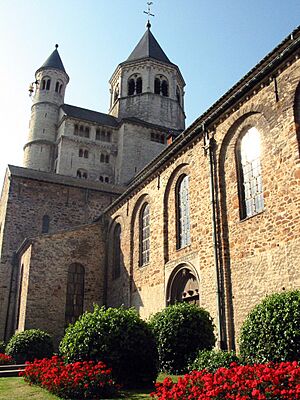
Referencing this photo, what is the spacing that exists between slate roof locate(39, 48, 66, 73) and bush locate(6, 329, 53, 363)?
34.1 metres

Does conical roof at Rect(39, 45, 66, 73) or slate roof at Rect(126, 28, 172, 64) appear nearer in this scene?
slate roof at Rect(126, 28, 172, 64)

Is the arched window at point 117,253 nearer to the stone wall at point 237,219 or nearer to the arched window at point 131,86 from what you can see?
the stone wall at point 237,219

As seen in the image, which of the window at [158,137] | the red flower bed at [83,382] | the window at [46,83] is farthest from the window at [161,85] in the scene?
the red flower bed at [83,382]

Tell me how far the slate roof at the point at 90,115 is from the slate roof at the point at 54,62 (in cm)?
564

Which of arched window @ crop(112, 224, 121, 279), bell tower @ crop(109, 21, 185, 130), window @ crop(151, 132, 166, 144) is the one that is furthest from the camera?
bell tower @ crop(109, 21, 185, 130)

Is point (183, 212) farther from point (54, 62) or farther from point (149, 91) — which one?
point (54, 62)

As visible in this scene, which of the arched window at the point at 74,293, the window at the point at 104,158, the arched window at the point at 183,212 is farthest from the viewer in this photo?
the window at the point at 104,158

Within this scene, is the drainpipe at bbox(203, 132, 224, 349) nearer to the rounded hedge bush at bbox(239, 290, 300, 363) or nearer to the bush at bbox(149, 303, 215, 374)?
the bush at bbox(149, 303, 215, 374)

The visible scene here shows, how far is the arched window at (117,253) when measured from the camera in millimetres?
24095

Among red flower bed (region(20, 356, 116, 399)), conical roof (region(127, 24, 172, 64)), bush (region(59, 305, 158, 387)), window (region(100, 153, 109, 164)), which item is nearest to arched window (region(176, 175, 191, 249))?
bush (region(59, 305, 158, 387))

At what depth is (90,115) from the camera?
42.3 meters

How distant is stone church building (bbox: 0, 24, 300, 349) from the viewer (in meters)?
12.6

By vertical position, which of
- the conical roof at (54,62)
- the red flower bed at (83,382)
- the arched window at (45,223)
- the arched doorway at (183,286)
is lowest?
the red flower bed at (83,382)

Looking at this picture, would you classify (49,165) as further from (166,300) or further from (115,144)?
(166,300)
